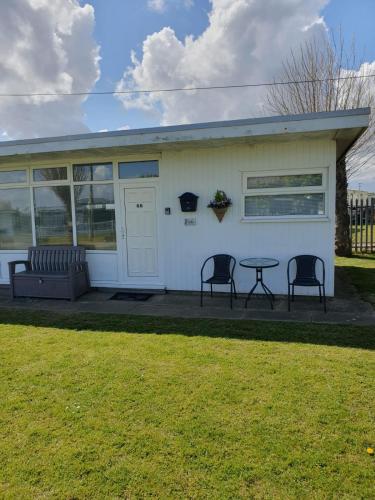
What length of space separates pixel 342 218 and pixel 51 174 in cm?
838

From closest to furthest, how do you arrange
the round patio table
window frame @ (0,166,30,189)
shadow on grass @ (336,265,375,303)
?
1. the round patio table
2. shadow on grass @ (336,265,375,303)
3. window frame @ (0,166,30,189)

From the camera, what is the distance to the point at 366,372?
3.07 m

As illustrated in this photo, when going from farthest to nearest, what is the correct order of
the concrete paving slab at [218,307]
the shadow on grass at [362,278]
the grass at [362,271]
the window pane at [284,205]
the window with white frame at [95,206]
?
the window with white frame at [95,206] < the grass at [362,271] < the shadow on grass at [362,278] < the window pane at [284,205] < the concrete paving slab at [218,307]

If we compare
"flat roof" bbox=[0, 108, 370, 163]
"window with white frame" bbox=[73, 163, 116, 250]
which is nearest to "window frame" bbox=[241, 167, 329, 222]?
"flat roof" bbox=[0, 108, 370, 163]

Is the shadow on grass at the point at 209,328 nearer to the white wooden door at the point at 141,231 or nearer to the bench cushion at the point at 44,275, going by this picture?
the bench cushion at the point at 44,275

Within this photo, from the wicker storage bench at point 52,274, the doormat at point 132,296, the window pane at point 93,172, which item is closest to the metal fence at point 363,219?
the doormat at point 132,296

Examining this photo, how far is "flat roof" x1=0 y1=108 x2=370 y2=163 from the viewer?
455 cm

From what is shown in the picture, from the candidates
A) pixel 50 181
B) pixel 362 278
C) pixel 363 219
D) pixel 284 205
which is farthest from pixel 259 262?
pixel 363 219

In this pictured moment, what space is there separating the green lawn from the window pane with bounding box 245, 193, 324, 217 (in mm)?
2099

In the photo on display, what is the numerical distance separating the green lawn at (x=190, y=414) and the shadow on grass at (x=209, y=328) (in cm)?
4

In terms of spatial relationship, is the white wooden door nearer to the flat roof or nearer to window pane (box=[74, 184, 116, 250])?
window pane (box=[74, 184, 116, 250])

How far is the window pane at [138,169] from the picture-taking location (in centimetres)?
617

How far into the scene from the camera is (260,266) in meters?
Result: 5.04

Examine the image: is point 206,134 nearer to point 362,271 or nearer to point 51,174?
point 51,174
